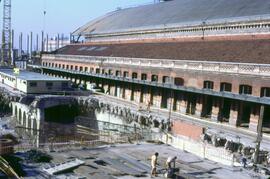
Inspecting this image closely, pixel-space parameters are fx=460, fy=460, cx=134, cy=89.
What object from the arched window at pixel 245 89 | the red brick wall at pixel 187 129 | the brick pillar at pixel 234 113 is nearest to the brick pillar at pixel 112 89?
the red brick wall at pixel 187 129

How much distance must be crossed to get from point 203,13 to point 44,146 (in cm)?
4992

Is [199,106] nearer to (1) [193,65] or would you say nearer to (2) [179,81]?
(1) [193,65]

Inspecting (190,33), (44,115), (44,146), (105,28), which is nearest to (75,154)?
(44,146)

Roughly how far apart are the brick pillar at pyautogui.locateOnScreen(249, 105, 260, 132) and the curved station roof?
17476mm

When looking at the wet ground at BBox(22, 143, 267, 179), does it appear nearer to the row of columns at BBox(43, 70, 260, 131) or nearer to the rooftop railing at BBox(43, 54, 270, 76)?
the row of columns at BBox(43, 70, 260, 131)

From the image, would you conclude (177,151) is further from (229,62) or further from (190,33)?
(190,33)

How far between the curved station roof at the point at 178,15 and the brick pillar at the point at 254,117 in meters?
17.5

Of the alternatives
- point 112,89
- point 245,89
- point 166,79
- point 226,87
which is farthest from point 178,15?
point 245,89

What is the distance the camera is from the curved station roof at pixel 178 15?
2525 inches

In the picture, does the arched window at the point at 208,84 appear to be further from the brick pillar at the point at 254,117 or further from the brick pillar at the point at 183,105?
the brick pillar at the point at 254,117

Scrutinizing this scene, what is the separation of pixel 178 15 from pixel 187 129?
139ft

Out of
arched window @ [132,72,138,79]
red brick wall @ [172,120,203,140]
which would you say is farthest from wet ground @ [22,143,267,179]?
arched window @ [132,72,138,79]

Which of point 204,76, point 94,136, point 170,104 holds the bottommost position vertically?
point 94,136

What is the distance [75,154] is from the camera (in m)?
30.7
